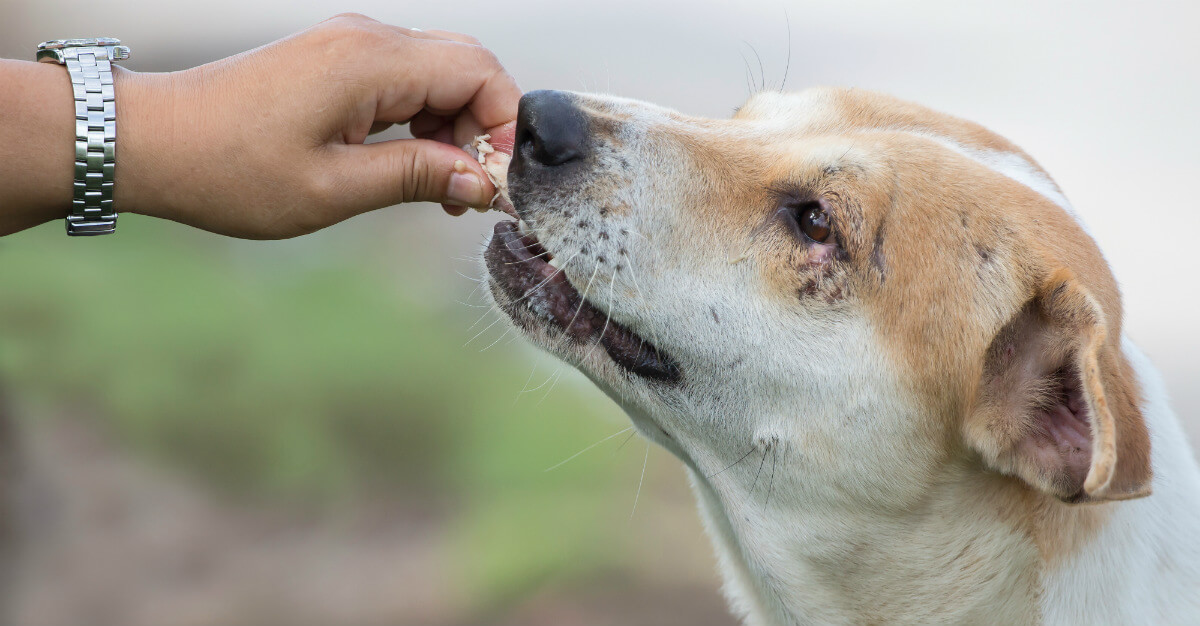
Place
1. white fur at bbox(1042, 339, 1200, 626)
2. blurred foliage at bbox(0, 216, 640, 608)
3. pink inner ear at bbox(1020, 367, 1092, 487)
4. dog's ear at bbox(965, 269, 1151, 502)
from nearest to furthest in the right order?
dog's ear at bbox(965, 269, 1151, 502) < pink inner ear at bbox(1020, 367, 1092, 487) < white fur at bbox(1042, 339, 1200, 626) < blurred foliage at bbox(0, 216, 640, 608)

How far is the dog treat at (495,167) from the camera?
2.76 metres

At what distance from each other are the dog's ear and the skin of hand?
57.3 inches

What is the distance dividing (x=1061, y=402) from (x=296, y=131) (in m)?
2.05

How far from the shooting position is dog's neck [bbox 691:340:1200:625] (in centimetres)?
248

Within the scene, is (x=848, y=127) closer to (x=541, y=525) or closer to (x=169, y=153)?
(x=169, y=153)

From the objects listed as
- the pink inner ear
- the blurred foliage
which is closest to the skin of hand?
the pink inner ear

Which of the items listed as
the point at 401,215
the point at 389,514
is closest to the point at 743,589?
the point at 389,514

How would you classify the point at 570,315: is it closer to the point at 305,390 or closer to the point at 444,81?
the point at 444,81

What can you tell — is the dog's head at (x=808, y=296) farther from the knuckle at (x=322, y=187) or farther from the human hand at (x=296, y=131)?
the knuckle at (x=322, y=187)

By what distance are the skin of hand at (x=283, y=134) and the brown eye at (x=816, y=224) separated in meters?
0.87

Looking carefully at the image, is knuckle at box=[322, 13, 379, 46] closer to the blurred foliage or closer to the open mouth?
the open mouth

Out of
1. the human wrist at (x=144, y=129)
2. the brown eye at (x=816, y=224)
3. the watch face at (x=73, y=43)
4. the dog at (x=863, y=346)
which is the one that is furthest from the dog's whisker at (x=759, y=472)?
the watch face at (x=73, y=43)

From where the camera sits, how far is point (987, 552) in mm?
2559

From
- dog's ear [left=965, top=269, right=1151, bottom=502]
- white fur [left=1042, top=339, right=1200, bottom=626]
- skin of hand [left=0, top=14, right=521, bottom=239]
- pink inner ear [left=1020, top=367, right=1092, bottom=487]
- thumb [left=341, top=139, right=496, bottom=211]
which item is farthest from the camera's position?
thumb [left=341, top=139, right=496, bottom=211]
